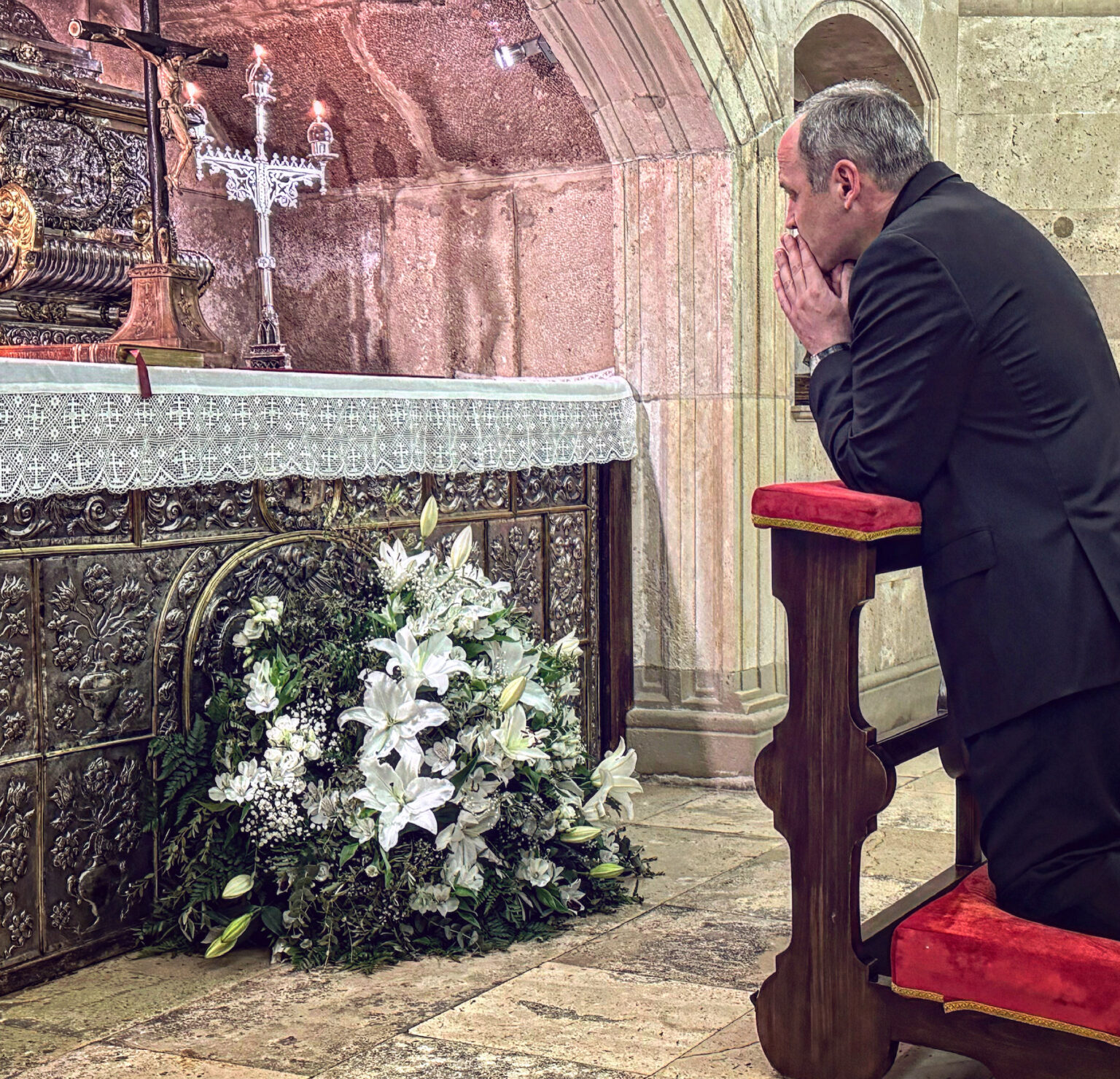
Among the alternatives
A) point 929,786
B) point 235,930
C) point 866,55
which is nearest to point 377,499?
point 235,930

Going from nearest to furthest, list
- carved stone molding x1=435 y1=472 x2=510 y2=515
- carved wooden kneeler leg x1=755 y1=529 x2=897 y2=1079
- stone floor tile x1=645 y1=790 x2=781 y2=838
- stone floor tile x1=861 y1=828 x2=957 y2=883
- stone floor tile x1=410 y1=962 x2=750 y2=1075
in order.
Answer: carved wooden kneeler leg x1=755 y1=529 x2=897 y2=1079
stone floor tile x1=410 y1=962 x2=750 y2=1075
stone floor tile x1=861 y1=828 x2=957 y2=883
carved stone molding x1=435 y1=472 x2=510 y2=515
stone floor tile x1=645 y1=790 x2=781 y2=838

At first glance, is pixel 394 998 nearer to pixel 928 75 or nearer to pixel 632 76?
pixel 632 76

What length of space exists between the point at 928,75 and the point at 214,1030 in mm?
5001

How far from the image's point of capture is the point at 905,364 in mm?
2420

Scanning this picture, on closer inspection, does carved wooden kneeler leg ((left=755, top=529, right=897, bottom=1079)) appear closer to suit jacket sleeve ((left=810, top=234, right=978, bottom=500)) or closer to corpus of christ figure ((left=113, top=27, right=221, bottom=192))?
suit jacket sleeve ((left=810, top=234, right=978, bottom=500))

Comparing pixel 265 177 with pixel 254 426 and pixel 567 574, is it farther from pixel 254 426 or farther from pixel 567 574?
pixel 254 426

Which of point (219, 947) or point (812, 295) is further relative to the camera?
point (219, 947)

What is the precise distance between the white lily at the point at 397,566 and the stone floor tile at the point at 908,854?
1.50 m

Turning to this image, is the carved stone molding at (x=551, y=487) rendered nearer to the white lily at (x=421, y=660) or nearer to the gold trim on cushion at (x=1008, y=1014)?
the white lily at (x=421, y=660)

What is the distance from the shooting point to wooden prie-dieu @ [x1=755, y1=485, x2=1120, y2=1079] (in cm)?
258

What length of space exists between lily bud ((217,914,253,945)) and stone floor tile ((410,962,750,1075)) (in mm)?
583

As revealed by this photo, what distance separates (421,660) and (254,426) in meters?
0.69

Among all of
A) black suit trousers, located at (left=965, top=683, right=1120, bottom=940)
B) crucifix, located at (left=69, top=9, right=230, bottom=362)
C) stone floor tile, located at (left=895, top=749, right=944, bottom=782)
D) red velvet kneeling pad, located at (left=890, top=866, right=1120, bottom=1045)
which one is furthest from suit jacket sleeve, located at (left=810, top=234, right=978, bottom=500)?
stone floor tile, located at (left=895, top=749, right=944, bottom=782)

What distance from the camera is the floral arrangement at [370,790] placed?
3.45 meters
